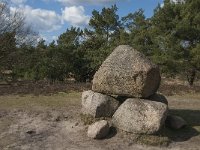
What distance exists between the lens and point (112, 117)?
12117 mm

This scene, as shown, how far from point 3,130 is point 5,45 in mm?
23948

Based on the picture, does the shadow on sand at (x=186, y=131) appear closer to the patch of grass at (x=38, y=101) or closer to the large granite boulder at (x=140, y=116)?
the large granite boulder at (x=140, y=116)

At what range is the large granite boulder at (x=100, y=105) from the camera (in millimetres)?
12188

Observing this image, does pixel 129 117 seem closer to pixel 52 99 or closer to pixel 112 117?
pixel 112 117

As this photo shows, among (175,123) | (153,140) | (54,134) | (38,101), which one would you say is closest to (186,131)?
(175,123)

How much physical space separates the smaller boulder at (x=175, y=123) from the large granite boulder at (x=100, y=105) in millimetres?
1583

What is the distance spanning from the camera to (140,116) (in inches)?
451

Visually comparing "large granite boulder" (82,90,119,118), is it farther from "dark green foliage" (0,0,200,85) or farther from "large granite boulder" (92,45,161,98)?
"dark green foliage" (0,0,200,85)

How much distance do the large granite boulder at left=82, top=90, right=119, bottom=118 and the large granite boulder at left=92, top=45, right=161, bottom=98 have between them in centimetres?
22

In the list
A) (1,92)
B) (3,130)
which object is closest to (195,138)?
(3,130)

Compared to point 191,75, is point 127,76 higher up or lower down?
lower down

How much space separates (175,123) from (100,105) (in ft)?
7.38

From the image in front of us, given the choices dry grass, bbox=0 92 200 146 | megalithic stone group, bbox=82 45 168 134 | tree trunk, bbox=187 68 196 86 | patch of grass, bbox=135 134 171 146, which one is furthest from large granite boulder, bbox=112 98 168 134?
tree trunk, bbox=187 68 196 86

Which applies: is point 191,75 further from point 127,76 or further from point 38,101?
point 127,76
